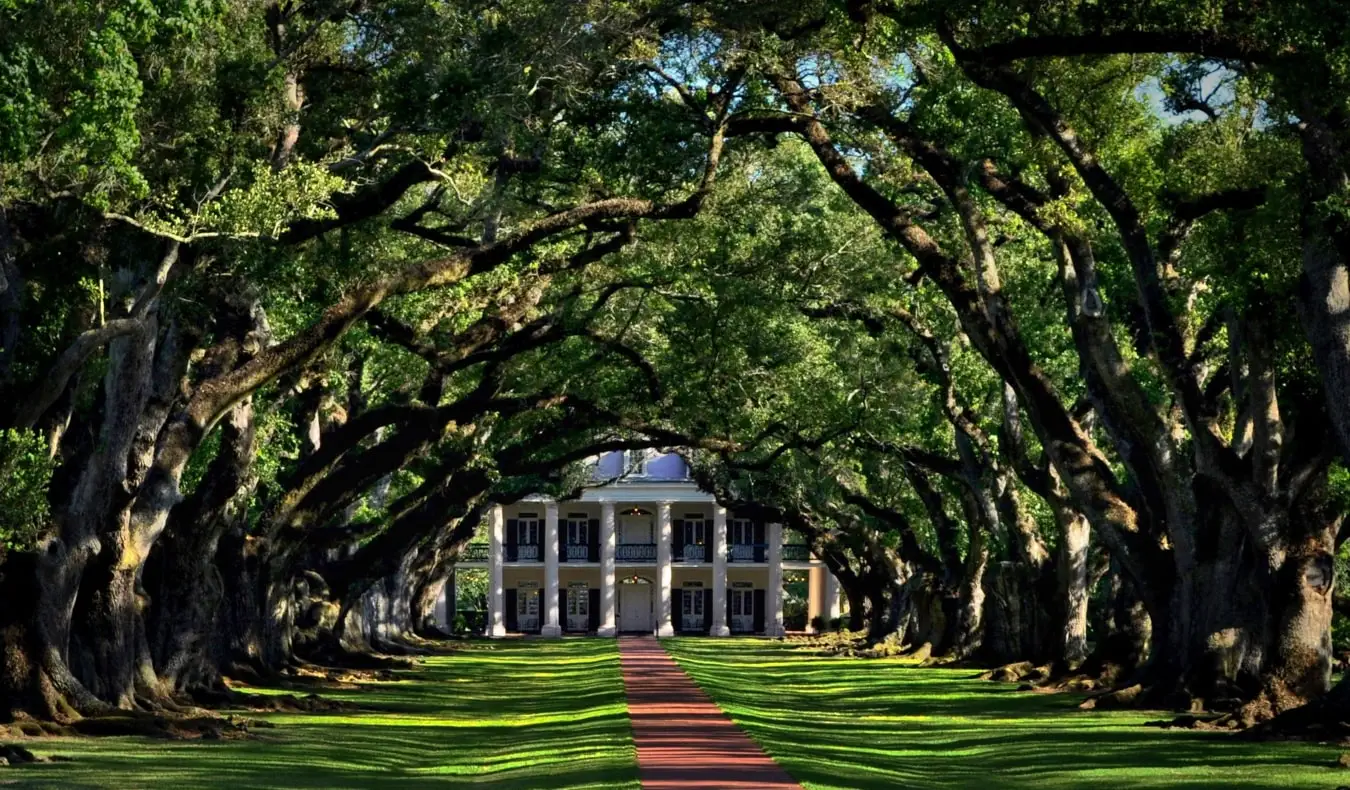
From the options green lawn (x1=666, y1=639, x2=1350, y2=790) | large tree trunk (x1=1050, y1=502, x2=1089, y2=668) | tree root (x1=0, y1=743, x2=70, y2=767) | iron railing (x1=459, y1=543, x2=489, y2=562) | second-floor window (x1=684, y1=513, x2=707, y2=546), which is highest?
second-floor window (x1=684, y1=513, x2=707, y2=546)

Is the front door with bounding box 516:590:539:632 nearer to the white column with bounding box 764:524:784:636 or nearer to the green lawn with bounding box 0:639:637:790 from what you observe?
the white column with bounding box 764:524:784:636

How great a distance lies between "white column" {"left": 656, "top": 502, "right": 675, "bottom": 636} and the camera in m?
97.2

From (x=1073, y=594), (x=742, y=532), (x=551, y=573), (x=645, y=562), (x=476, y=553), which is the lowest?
(x=1073, y=594)

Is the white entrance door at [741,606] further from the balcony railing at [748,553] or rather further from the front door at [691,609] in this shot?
the balcony railing at [748,553]

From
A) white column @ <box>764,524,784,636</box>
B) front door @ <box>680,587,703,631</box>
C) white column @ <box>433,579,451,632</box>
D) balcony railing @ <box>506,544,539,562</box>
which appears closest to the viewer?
white column @ <box>764,524,784,636</box>

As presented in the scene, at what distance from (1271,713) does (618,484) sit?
74591 millimetres

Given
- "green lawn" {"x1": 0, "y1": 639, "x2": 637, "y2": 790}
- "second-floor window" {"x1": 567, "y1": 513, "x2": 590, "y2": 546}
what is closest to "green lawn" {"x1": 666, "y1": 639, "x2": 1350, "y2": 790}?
"green lawn" {"x1": 0, "y1": 639, "x2": 637, "y2": 790}

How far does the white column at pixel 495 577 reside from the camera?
97.6m

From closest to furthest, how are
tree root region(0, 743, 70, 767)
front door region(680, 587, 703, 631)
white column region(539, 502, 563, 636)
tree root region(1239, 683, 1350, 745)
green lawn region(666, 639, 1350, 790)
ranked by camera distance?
tree root region(0, 743, 70, 767) → green lawn region(666, 639, 1350, 790) → tree root region(1239, 683, 1350, 745) → white column region(539, 502, 563, 636) → front door region(680, 587, 703, 631)

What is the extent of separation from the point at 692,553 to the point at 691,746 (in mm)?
77922

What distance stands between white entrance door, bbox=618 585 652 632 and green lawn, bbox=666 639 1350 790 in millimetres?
58502

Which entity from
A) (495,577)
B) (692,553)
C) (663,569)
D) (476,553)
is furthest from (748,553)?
(476,553)

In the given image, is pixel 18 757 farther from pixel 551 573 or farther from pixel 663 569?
pixel 551 573

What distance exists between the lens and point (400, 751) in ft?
79.6
